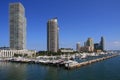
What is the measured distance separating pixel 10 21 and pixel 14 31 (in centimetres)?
929

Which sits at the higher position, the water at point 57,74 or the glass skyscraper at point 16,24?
the glass skyscraper at point 16,24

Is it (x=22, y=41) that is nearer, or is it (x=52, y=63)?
(x=52, y=63)

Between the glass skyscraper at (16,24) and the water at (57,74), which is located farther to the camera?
the glass skyscraper at (16,24)

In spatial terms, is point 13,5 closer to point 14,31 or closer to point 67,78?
point 14,31

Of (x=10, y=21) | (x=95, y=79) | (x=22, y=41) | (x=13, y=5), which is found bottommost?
(x=95, y=79)

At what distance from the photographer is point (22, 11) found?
195 metres

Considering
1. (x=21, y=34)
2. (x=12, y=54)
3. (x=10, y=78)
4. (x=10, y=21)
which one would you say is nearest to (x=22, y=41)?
(x=21, y=34)

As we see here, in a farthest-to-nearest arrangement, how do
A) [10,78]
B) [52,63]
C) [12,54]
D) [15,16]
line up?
[15,16], [12,54], [52,63], [10,78]

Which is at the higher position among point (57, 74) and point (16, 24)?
point (16, 24)

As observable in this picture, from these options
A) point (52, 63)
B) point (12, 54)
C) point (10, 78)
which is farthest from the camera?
point (12, 54)

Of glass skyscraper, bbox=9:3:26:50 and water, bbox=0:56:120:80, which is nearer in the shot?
water, bbox=0:56:120:80

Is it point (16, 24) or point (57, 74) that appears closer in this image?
point (57, 74)

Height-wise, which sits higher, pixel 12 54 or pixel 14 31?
pixel 14 31

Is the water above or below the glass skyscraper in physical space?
below
